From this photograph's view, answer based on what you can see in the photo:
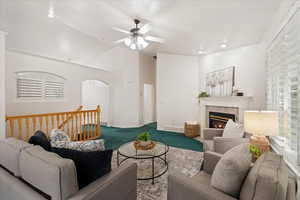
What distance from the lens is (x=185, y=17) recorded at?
2646 millimetres

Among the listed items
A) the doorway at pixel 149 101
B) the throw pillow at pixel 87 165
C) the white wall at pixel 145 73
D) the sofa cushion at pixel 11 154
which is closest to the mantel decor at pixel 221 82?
the white wall at pixel 145 73

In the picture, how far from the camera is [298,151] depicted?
1.42 meters

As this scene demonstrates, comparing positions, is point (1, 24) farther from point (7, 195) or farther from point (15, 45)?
point (7, 195)

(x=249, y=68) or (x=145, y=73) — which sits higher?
(x=145, y=73)

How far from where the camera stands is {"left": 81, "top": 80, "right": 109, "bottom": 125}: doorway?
261 inches

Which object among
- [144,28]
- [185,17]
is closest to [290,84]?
[185,17]

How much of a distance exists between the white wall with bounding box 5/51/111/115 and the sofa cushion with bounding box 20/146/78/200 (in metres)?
3.34

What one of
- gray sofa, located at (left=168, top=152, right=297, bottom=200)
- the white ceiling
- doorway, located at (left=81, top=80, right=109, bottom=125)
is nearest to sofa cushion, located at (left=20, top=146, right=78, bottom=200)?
gray sofa, located at (left=168, top=152, right=297, bottom=200)

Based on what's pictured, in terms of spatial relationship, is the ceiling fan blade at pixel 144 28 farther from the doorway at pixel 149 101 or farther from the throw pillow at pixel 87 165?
the doorway at pixel 149 101

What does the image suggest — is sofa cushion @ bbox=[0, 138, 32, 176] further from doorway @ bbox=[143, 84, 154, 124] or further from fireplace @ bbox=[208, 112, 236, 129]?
doorway @ bbox=[143, 84, 154, 124]

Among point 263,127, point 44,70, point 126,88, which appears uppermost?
point 44,70

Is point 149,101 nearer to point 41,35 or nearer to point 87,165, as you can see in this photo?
point 41,35

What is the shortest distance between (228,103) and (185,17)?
8.01 feet

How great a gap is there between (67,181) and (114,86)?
5.47 metres
